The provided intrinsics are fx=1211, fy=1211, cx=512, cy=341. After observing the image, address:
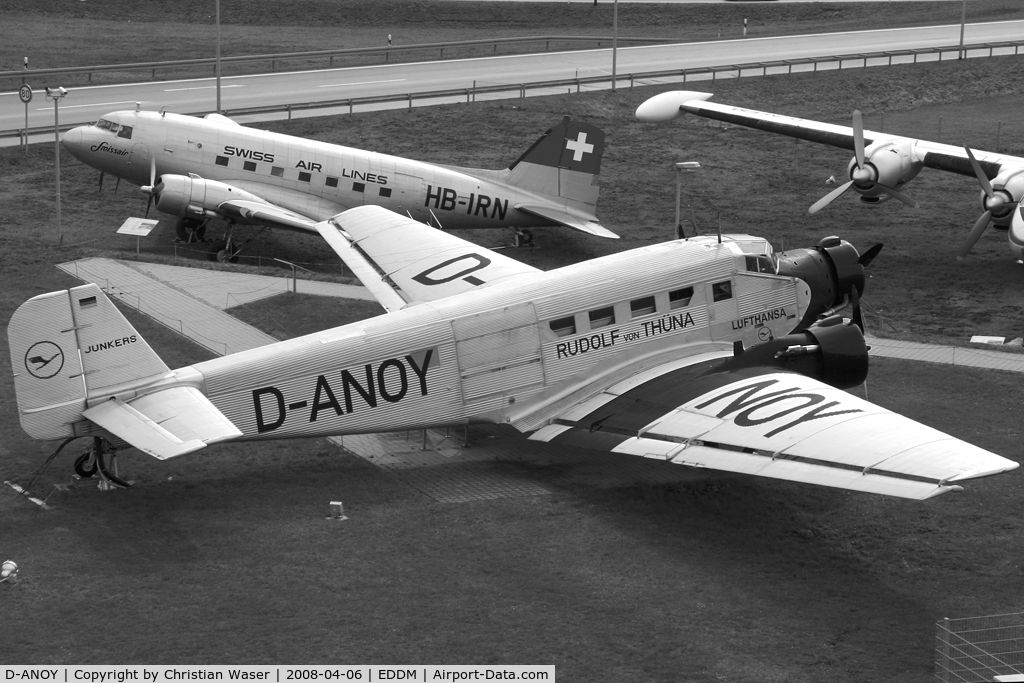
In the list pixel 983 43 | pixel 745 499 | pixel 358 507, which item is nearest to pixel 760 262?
pixel 745 499

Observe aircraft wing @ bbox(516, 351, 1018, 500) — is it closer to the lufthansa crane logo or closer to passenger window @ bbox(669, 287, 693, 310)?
passenger window @ bbox(669, 287, 693, 310)

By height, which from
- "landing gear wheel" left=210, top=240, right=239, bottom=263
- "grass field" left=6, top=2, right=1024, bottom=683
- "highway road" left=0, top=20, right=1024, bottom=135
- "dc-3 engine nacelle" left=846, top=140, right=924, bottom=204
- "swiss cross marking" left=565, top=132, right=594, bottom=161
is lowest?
"grass field" left=6, top=2, right=1024, bottom=683

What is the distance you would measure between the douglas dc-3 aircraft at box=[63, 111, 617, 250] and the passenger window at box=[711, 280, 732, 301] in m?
14.5

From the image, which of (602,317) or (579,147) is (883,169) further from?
(602,317)

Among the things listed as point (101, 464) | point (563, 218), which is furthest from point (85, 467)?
point (563, 218)

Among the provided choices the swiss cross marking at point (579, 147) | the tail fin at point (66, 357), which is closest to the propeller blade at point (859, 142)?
the swiss cross marking at point (579, 147)

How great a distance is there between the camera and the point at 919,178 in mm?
53000

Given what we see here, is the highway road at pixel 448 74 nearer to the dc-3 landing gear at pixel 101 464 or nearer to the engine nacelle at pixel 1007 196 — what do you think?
the engine nacelle at pixel 1007 196

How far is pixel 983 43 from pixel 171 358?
66474 millimetres

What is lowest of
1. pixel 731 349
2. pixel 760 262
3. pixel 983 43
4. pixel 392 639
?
pixel 392 639

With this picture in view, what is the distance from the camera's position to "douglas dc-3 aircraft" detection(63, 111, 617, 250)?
40562mm

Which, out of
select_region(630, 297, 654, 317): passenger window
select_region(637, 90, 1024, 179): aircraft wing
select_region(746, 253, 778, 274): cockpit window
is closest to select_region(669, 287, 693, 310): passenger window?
select_region(630, 297, 654, 317): passenger window

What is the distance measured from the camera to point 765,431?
21031 millimetres

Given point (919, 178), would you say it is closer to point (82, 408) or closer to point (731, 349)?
point (731, 349)
